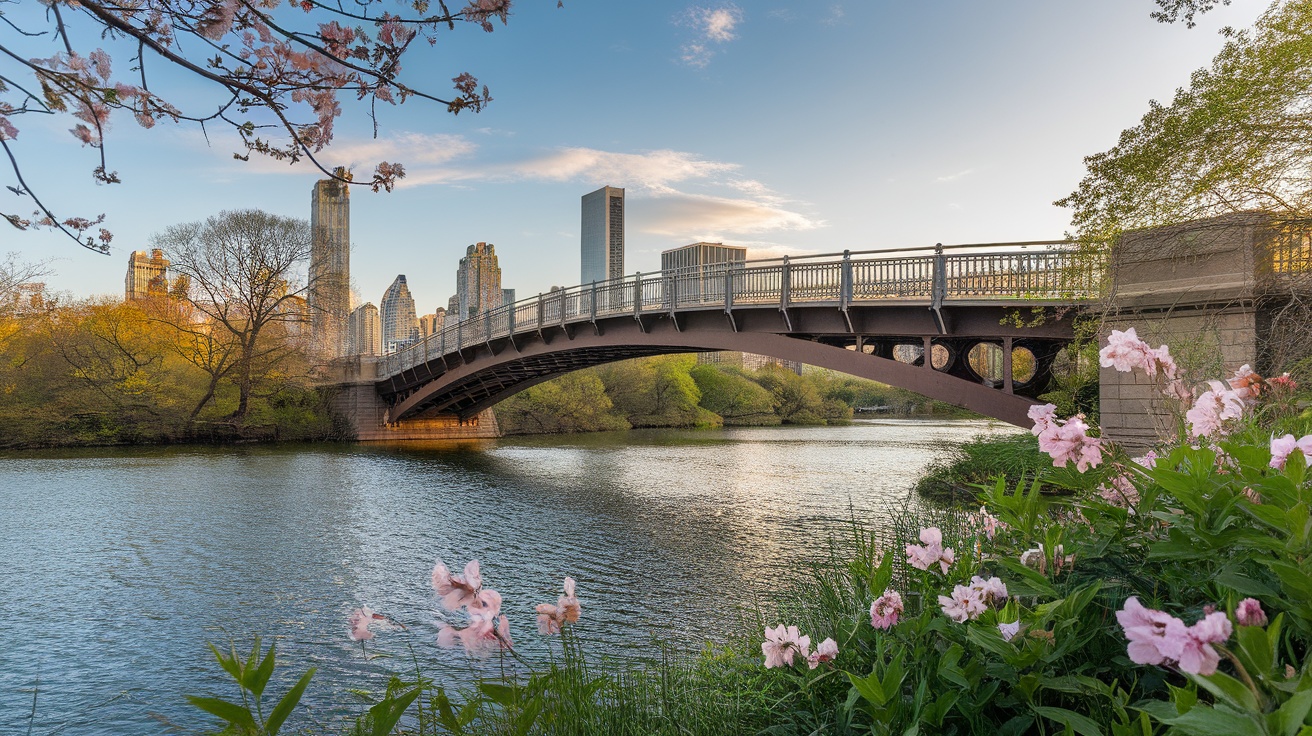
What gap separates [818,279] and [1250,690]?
608 inches

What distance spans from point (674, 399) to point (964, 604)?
168ft

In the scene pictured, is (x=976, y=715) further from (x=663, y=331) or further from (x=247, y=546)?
(x=663, y=331)

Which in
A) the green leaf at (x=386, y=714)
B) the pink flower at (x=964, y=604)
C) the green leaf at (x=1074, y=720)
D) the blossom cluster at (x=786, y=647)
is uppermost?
the pink flower at (x=964, y=604)

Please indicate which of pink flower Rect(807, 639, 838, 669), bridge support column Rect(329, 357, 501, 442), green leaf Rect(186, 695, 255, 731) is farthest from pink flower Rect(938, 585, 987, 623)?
bridge support column Rect(329, 357, 501, 442)

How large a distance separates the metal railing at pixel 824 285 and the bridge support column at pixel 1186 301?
3.62ft

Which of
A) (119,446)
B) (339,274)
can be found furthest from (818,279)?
(119,446)

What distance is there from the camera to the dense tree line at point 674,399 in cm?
4409

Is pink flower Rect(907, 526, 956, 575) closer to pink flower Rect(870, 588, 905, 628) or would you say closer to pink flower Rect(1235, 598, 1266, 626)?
pink flower Rect(870, 588, 905, 628)

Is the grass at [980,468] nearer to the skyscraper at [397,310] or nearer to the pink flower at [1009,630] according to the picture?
the pink flower at [1009,630]

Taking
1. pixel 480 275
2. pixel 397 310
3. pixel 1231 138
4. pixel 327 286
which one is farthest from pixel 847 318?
pixel 397 310

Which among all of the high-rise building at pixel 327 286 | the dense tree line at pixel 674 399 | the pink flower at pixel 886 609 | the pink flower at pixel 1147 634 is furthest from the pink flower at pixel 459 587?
the dense tree line at pixel 674 399

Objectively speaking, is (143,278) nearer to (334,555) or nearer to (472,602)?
(334,555)

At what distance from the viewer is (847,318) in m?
15.7

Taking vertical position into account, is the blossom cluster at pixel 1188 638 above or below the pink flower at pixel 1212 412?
below
